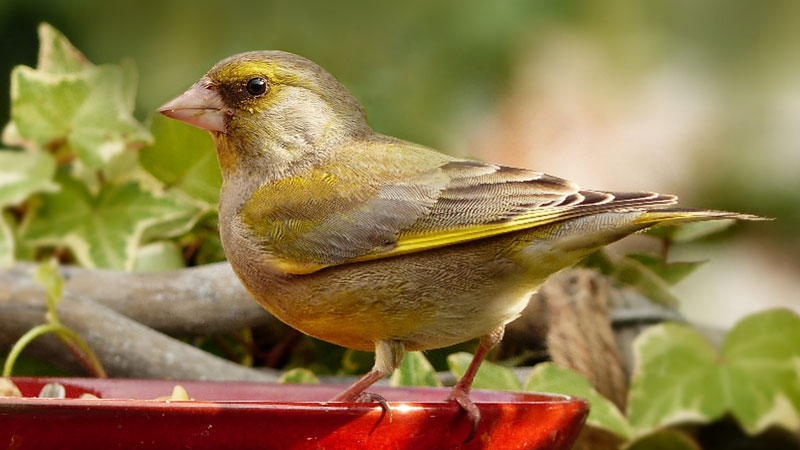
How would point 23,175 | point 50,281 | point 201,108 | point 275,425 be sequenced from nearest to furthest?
point 275,425, point 201,108, point 50,281, point 23,175

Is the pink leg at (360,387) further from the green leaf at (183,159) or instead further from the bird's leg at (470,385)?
the green leaf at (183,159)

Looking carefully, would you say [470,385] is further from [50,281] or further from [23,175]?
[23,175]

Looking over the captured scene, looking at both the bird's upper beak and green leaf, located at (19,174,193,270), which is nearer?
the bird's upper beak

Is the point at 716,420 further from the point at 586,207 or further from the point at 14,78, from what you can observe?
the point at 14,78

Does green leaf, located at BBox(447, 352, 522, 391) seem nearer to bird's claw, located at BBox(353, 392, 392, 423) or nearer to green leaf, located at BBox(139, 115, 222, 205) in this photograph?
bird's claw, located at BBox(353, 392, 392, 423)

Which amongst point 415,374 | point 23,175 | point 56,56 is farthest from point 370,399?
point 56,56

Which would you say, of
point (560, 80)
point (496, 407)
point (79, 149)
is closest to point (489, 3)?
point (560, 80)

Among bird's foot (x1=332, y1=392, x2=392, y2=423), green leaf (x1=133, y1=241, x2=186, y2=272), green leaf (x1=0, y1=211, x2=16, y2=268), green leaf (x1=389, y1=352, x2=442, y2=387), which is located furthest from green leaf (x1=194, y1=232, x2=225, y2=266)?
bird's foot (x1=332, y1=392, x2=392, y2=423)

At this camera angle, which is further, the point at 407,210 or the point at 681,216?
the point at 407,210
